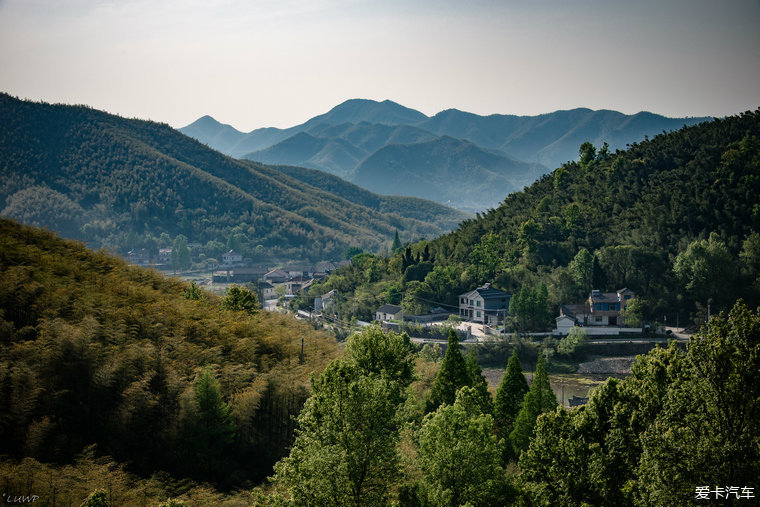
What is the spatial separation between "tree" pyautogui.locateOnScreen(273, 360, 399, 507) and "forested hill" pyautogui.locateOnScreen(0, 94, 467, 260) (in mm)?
93549

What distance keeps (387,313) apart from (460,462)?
116 feet

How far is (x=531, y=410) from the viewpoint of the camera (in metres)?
19.0

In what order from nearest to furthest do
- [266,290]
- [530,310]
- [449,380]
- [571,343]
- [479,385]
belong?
[449,380]
[479,385]
[571,343]
[530,310]
[266,290]

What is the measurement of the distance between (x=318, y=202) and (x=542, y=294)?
93.9m

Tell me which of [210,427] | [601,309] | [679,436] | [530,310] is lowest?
[210,427]

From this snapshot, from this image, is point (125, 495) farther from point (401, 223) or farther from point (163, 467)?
point (401, 223)

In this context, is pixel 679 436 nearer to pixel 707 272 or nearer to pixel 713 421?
pixel 713 421

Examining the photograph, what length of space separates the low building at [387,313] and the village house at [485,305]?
506cm

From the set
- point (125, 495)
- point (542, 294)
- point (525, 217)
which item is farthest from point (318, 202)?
point (125, 495)

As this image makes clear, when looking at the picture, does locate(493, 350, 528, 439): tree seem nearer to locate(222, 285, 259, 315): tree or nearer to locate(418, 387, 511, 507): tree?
locate(418, 387, 511, 507): tree

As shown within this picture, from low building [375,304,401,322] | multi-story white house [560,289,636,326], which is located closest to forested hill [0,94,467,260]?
low building [375,304,401,322]

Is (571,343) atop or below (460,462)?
below
